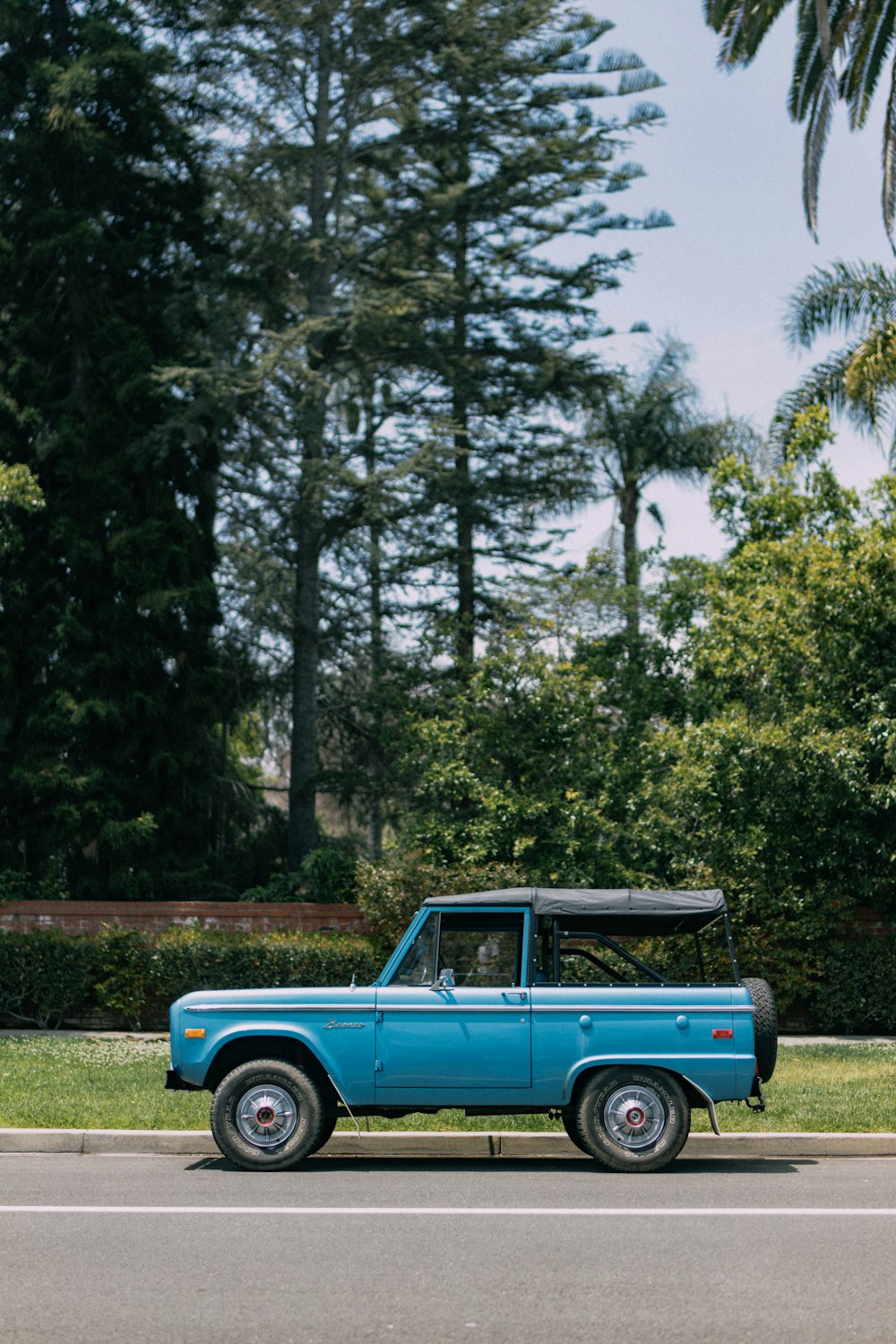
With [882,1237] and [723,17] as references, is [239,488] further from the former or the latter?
[882,1237]

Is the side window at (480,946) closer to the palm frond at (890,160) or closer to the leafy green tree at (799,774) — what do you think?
the leafy green tree at (799,774)

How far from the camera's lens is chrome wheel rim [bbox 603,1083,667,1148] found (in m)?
9.73

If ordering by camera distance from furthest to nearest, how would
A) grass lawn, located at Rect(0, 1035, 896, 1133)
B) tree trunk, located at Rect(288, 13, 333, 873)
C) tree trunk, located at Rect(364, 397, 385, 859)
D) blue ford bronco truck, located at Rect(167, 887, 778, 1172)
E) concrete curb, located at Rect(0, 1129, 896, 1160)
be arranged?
tree trunk, located at Rect(288, 13, 333, 873), tree trunk, located at Rect(364, 397, 385, 859), grass lawn, located at Rect(0, 1035, 896, 1133), concrete curb, located at Rect(0, 1129, 896, 1160), blue ford bronco truck, located at Rect(167, 887, 778, 1172)

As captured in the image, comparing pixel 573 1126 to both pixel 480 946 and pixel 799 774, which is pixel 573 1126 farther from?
pixel 799 774

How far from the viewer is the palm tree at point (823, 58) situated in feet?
68.9

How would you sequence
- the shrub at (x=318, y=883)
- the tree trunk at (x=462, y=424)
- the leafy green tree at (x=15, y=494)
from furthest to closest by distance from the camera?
the tree trunk at (x=462, y=424) → the shrub at (x=318, y=883) → the leafy green tree at (x=15, y=494)

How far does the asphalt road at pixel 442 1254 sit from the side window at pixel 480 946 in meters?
1.30

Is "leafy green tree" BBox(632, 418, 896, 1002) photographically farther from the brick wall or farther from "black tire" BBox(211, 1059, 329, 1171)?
"black tire" BBox(211, 1059, 329, 1171)

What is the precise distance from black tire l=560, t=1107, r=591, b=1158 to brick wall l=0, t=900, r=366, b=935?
1002 centimetres

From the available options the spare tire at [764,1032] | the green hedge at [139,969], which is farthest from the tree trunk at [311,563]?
the spare tire at [764,1032]

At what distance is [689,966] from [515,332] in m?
15.5

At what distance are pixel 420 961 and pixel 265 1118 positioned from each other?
4.70 feet

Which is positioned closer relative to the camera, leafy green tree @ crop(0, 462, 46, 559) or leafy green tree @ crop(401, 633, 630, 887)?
leafy green tree @ crop(401, 633, 630, 887)

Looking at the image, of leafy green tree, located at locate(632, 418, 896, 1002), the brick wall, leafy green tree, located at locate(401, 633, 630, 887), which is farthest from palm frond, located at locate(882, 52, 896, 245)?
the brick wall
